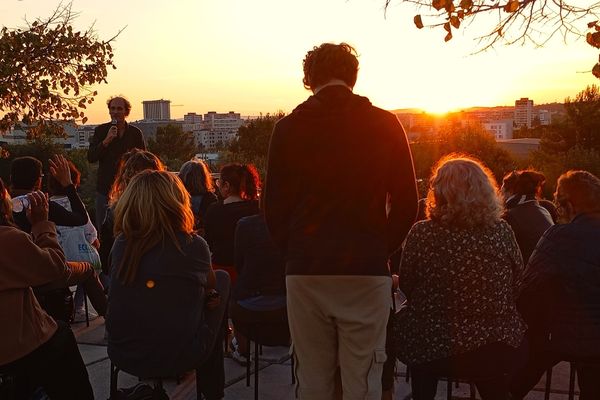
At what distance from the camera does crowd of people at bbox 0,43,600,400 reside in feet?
7.49

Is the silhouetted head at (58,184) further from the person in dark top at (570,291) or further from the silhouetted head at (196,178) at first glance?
the person in dark top at (570,291)

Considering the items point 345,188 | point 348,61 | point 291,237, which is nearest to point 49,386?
point 291,237

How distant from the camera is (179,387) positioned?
3949 millimetres

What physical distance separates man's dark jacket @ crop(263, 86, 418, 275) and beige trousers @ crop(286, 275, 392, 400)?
0.18 feet

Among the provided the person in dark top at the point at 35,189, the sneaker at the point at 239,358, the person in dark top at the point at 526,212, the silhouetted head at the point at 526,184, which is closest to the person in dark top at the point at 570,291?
the person in dark top at the point at 526,212

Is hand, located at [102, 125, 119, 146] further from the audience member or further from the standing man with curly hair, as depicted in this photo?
the standing man with curly hair

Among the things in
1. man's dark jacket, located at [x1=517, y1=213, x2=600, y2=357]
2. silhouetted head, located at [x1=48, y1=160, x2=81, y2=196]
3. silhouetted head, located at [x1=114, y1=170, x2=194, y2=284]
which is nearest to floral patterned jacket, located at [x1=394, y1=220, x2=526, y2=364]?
man's dark jacket, located at [x1=517, y1=213, x2=600, y2=357]

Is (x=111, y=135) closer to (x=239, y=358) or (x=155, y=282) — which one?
(x=239, y=358)

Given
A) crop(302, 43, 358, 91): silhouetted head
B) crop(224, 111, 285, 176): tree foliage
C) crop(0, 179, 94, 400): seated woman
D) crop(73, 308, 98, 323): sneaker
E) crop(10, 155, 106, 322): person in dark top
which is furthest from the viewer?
crop(224, 111, 285, 176): tree foliage

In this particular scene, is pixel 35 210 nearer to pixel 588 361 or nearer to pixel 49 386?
pixel 49 386

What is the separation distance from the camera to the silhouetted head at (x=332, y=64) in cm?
237

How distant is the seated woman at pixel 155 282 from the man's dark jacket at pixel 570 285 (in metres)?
1.64

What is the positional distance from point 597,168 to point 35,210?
1245 inches

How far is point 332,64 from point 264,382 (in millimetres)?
2386
